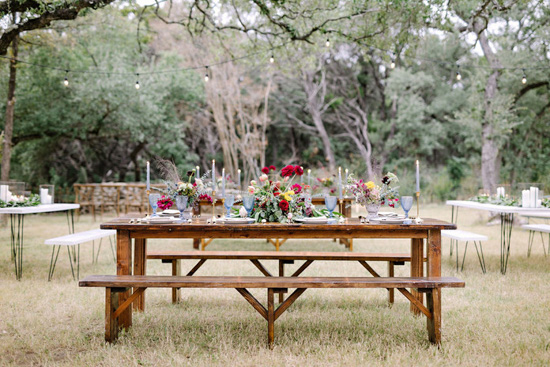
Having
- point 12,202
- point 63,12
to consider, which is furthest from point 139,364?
point 63,12

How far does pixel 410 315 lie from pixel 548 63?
382 inches

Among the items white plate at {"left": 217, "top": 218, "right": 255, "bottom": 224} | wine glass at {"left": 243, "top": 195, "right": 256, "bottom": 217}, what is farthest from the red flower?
white plate at {"left": 217, "top": 218, "right": 255, "bottom": 224}

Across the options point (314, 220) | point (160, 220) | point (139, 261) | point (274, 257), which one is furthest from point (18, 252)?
point (314, 220)

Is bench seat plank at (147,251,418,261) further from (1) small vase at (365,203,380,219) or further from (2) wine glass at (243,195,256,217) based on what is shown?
(2) wine glass at (243,195,256,217)

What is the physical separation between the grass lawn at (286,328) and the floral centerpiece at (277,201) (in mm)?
859

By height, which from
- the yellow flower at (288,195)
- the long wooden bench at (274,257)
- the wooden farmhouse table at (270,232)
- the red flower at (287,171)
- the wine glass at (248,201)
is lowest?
the long wooden bench at (274,257)

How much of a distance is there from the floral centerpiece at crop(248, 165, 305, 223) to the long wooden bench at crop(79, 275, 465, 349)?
1.84ft

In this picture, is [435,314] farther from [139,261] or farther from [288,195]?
[139,261]

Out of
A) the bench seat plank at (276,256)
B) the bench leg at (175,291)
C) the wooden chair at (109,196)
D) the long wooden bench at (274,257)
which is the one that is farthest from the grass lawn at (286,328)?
the wooden chair at (109,196)

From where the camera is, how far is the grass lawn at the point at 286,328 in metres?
2.96

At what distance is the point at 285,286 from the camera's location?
10.0ft

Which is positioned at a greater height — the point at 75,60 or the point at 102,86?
the point at 75,60

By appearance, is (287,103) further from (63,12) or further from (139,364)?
(139,364)

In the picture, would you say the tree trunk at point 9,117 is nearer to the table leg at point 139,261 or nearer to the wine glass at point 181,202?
the table leg at point 139,261
